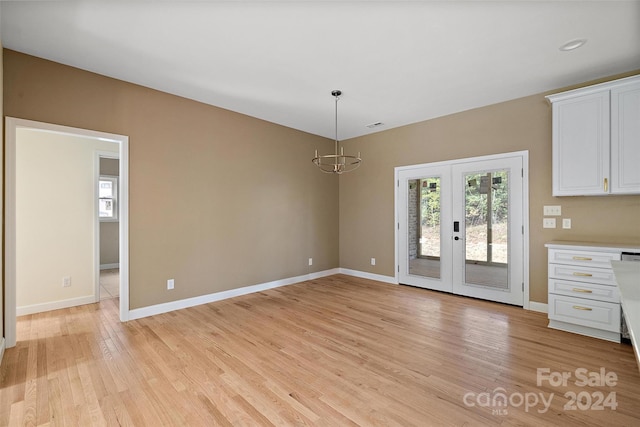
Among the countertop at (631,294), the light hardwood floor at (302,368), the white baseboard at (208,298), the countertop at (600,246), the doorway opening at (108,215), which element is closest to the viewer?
the countertop at (631,294)

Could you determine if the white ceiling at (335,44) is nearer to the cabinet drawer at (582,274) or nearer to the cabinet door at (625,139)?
the cabinet door at (625,139)

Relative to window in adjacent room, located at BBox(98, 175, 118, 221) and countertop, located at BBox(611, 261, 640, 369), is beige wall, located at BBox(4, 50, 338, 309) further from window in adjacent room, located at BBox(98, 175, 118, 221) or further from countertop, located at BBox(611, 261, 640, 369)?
window in adjacent room, located at BBox(98, 175, 118, 221)

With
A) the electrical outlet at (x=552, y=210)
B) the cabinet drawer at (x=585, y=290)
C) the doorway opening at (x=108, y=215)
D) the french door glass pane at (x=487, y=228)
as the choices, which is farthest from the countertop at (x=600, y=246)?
the doorway opening at (x=108, y=215)

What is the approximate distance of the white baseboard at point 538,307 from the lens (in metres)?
3.75

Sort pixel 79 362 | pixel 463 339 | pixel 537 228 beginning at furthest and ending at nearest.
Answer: pixel 537 228 < pixel 463 339 < pixel 79 362

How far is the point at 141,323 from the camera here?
11.3 ft

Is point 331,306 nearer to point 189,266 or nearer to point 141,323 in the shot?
point 189,266

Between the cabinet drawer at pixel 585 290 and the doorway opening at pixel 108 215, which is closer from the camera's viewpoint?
the cabinet drawer at pixel 585 290

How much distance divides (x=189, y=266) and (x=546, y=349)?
166 inches

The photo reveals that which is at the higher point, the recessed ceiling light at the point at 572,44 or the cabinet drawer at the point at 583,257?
the recessed ceiling light at the point at 572,44

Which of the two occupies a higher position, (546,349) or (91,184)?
(91,184)

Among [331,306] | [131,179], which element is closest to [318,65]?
[131,179]

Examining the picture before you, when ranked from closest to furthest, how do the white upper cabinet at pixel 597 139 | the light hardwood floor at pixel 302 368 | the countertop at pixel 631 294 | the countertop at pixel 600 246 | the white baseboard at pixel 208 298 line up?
the countertop at pixel 631 294 < the light hardwood floor at pixel 302 368 < the countertop at pixel 600 246 < the white upper cabinet at pixel 597 139 < the white baseboard at pixel 208 298

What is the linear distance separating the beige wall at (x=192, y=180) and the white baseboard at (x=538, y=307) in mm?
3518
